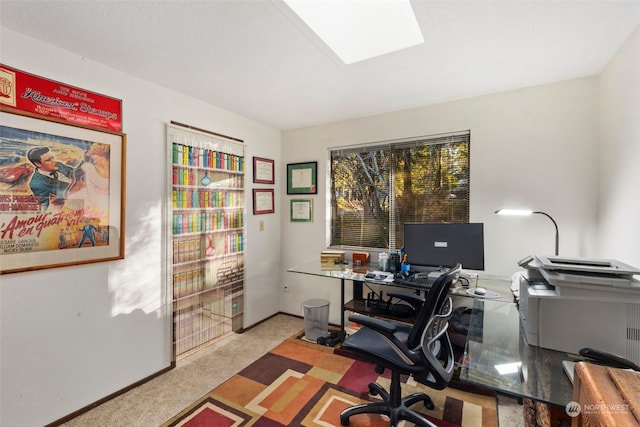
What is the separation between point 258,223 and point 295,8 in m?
2.39

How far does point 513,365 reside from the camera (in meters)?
1.20

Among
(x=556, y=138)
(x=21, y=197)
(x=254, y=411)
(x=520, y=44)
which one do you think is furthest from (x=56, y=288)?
(x=556, y=138)

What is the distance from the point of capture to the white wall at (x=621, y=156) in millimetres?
1646

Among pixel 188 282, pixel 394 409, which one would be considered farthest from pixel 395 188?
pixel 188 282

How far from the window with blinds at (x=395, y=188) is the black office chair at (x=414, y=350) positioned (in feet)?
4.29

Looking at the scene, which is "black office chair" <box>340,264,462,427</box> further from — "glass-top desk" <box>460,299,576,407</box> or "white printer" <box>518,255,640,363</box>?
"white printer" <box>518,255,640,363</box>

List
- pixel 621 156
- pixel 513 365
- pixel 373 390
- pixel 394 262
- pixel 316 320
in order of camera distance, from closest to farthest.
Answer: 1. pixel 513 365
2. pixel 621 156
3. pixel 373 390
4. pixel 394 262
5. pixel 316 320

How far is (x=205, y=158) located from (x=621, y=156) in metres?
3.26

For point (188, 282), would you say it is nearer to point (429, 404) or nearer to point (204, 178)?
point (204, 178)

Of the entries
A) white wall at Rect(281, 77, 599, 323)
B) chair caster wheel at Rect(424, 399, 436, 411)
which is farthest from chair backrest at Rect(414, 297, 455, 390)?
white wall at Rect(281, 77, 599, 323)

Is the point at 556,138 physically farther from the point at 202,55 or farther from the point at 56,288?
the point at 56,288

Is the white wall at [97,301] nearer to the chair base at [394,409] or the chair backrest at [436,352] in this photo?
the chair base at [394,409]

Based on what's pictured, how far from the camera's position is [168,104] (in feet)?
8.17

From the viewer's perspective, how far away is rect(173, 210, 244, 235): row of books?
8.54 feet
